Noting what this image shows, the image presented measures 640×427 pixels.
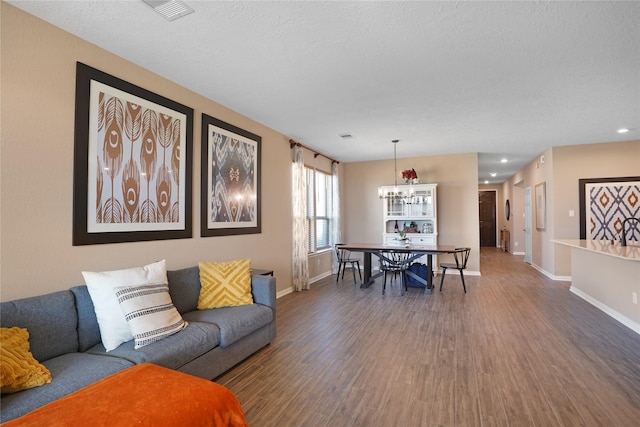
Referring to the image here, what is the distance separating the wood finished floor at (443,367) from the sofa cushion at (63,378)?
908 millimetres

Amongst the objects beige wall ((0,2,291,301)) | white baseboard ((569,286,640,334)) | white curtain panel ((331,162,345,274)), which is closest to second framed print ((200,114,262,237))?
beige wall ((0,2,291,301))

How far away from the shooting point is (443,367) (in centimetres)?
272

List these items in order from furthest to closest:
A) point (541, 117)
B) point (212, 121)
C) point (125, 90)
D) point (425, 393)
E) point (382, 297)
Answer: point (382, 297) → point (541, 117) → point (212, 121) → point (125, 90) → point (425, 393)

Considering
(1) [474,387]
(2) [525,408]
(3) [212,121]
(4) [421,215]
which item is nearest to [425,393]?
(1) [474,387]

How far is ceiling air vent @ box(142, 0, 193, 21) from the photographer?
2121mm

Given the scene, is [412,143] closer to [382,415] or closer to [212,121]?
[212,121]

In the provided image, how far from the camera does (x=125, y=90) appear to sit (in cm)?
285

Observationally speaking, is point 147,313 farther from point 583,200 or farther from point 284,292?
point 583,200

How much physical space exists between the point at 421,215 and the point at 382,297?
2.72 meters

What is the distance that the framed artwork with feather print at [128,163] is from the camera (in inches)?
99.9

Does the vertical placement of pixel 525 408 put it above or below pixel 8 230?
below

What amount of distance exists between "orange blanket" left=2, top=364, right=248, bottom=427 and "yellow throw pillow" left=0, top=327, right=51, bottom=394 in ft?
1.09

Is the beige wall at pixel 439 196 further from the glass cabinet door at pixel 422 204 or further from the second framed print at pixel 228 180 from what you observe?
the second framed print at pixel 228 180

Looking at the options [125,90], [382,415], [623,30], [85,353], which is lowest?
[382,415]
